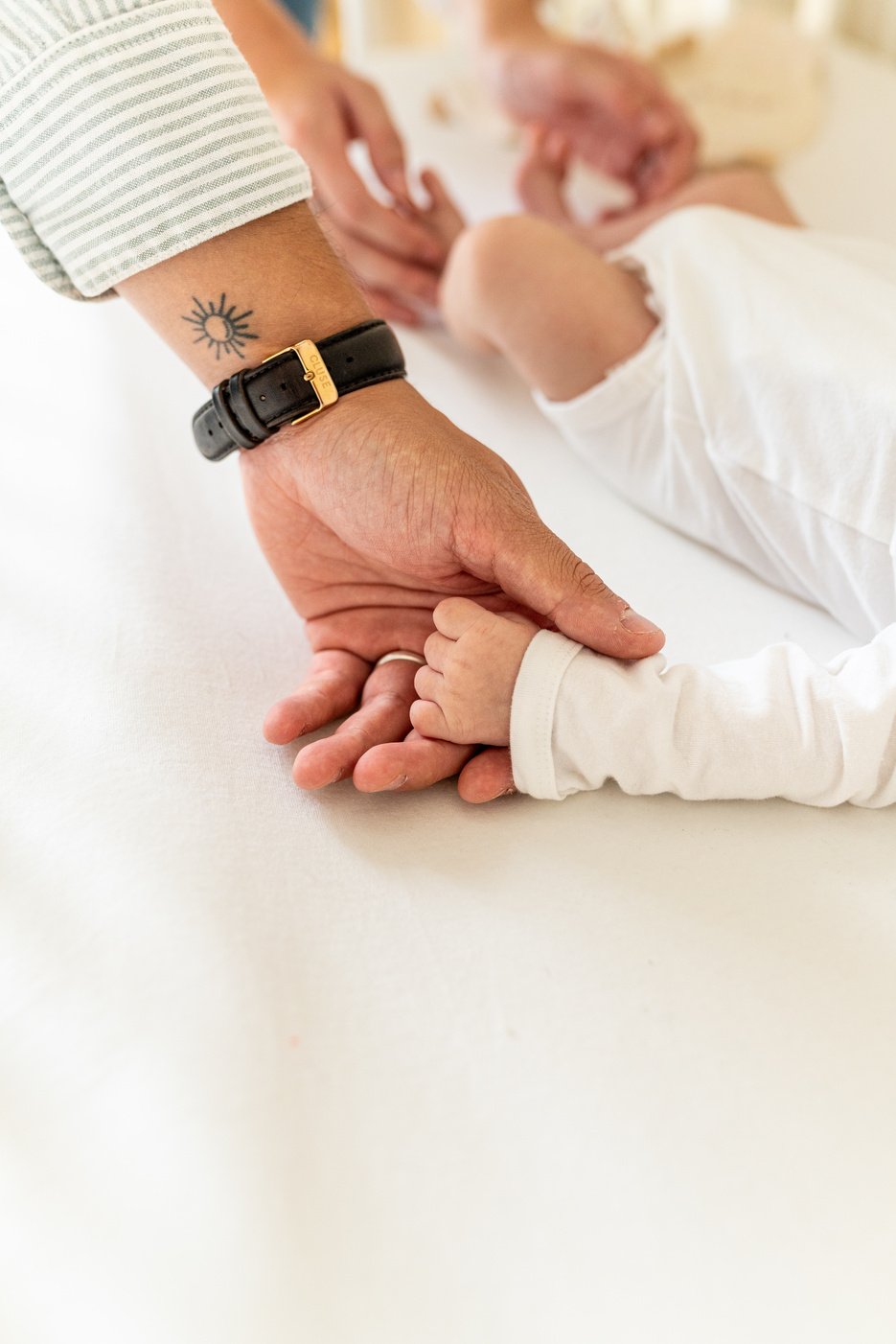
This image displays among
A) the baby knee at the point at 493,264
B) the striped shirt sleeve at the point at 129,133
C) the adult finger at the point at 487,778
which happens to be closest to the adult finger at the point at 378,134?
the baby knee at the point at 493,264

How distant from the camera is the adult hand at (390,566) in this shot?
2.05ft

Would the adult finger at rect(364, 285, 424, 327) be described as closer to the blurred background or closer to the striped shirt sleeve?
the striped shirt sleeve

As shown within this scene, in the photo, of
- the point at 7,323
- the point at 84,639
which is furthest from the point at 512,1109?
the point at 7,323

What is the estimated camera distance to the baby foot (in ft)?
2.04

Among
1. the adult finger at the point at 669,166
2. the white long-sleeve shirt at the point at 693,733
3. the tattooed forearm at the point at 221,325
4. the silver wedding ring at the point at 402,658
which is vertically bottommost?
the white long-sleeve shirt at the point at 693,733

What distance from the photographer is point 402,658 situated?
70 centimetres

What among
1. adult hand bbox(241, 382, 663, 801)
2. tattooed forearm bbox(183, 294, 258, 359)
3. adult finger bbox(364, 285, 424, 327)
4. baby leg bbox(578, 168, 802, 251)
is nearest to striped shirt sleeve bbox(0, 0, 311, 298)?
tattooed forearm bbox(183, 294, 258, 359)

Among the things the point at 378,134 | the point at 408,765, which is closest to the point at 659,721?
the point at 408,765

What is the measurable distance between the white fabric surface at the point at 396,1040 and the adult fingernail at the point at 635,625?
10cm

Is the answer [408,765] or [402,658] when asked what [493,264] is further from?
[408,765]

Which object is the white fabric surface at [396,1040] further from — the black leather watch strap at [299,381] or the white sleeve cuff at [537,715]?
the black leather watch strap at [299,381]

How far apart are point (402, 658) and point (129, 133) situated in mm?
350

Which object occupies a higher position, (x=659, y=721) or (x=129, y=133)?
(x=129, y=133)

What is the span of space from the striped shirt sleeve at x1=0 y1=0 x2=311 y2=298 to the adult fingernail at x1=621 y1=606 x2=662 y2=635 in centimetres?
33
